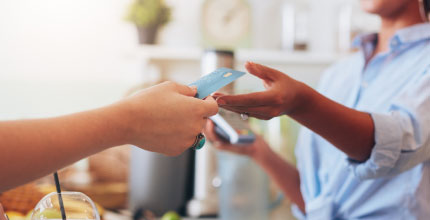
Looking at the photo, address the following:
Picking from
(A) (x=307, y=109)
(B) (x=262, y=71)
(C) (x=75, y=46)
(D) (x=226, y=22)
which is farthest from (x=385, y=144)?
(C) (x=75, y=46)

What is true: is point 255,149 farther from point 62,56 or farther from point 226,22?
point 62,56

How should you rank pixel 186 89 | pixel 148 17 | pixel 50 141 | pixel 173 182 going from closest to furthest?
pixel 50 141
pixel 186 89
pixel 173 182
pixel 148 17

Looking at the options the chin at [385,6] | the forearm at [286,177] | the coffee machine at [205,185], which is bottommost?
the coffee machine at [205,185]

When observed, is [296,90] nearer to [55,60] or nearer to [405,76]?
[405,76]

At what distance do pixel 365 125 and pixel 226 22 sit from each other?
1.08 meters

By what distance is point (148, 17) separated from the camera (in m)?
1.65

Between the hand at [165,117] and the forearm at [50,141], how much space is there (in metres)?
0.02

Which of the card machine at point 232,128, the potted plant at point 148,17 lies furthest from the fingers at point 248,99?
the potted plant at point 148,17

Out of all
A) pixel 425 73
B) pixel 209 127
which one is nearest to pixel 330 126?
pixel 425 73

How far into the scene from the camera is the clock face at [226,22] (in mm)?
1748

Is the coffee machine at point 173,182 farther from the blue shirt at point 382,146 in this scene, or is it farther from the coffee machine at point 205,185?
the blue shirt at point 382,146

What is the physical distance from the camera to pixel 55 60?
5.72ft

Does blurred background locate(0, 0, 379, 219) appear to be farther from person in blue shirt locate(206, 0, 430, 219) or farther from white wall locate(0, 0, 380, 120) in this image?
person in blue shirt locate(206, 0, 430, 219)

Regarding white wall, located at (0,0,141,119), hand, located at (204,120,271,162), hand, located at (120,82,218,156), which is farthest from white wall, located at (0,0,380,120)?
hand, located at (120,82,218,156)
